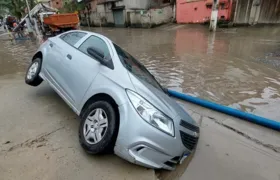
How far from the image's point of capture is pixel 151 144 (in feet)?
6.63

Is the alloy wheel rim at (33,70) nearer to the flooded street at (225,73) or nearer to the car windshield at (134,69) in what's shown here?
the car windshield at (134,69)

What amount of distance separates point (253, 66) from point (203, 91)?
3.12 metres

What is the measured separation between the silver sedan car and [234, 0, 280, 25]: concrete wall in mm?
18674

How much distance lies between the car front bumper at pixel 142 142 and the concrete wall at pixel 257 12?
1937 cm

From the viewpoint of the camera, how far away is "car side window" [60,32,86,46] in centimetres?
361

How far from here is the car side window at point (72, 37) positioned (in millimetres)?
3609

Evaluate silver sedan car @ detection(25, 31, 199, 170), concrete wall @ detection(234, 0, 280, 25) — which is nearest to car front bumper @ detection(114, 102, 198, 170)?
silver sedan car @ detection(25, 31, 199, 170)

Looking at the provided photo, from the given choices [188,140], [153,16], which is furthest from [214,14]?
[188,140]

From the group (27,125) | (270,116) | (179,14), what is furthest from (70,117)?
(179,14)

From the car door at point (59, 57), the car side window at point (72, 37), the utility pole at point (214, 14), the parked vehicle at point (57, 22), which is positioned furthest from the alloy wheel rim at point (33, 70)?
the utility pole at point (214, 14)

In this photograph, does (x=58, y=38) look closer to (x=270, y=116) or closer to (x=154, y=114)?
(x=154, y=114)

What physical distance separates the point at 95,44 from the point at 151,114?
175cm

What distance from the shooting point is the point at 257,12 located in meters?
17.2

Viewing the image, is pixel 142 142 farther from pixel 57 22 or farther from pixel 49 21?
pixel 49 21
